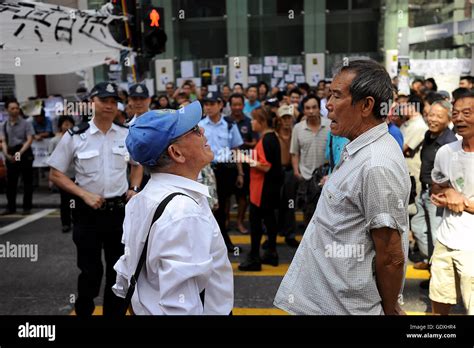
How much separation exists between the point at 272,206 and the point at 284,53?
21.1ft

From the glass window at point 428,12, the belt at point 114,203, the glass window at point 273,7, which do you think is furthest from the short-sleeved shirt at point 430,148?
the glass window at point 428,12

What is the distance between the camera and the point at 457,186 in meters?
3.19

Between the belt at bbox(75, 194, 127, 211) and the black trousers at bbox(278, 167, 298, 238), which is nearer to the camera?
the belt at bbox(75, 194, 127, 211)

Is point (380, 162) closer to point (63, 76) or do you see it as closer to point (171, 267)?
point (171, 267)

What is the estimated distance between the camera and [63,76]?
37.3 ft

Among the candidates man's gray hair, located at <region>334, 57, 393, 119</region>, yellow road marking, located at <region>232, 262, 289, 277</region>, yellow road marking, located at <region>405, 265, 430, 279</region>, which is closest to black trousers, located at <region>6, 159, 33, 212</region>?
yellow road marking, located at <region>232, 262, 289, 277</region>

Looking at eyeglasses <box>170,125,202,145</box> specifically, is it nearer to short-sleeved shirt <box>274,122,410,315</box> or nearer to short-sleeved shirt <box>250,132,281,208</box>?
short-sleeved shirt <box>274,122,410,315</box>

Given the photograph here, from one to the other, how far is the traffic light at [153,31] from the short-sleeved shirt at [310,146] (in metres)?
2.51

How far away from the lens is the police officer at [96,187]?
3.60 m

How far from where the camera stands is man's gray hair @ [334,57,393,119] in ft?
6.43

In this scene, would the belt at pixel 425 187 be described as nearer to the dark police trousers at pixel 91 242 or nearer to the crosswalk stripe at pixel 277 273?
the crosswalk stripe at pixel 277 273

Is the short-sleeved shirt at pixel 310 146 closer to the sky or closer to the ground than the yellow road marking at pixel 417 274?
closer to the sky

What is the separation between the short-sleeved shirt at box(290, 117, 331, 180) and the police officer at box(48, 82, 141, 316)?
2.55 m

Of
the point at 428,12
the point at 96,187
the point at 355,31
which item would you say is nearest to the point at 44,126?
the point at 355,31
